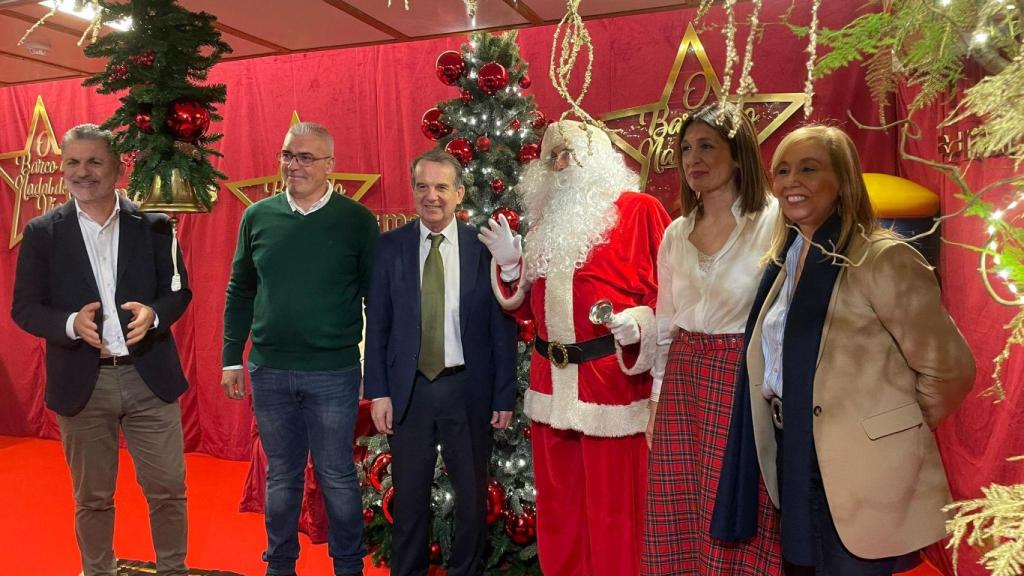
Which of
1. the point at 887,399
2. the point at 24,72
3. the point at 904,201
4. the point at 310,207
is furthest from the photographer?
the point at 24,72

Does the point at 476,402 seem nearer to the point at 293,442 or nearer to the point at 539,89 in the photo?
the point at 293,442

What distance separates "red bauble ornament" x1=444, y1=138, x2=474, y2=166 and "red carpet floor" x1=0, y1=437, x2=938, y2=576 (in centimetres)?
204

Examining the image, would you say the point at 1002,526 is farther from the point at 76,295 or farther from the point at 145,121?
the point at 76,295

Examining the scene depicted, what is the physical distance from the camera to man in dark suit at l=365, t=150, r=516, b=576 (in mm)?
2818

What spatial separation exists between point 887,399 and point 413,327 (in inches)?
66.2

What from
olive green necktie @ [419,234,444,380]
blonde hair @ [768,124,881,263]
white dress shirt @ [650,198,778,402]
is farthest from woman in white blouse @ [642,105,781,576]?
olive green necktie @ [419,234,444,380]

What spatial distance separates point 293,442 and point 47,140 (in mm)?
4617

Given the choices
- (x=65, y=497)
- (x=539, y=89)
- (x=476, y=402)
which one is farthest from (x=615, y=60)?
(x=65, y=497)

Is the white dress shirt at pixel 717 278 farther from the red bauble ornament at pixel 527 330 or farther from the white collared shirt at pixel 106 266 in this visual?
the white collared shirt at pixel 106 266

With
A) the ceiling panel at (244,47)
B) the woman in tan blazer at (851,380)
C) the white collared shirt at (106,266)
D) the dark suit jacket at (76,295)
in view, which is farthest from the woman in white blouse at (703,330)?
the ceiling panel at (244,47)

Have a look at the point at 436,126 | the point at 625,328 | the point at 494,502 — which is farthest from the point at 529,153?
the point at 494,502

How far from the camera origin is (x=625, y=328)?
2.48 metres

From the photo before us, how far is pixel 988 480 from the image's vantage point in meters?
3.02

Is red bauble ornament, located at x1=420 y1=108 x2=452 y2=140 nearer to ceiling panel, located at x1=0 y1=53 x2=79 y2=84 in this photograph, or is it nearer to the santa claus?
the santa claus
